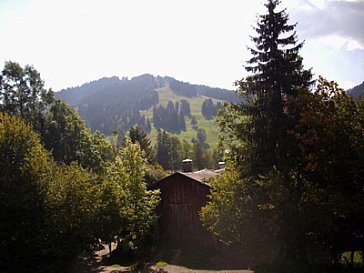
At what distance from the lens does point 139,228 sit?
84.4ft

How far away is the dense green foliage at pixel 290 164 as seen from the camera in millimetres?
14398

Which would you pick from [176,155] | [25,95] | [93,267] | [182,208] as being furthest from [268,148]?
[176,155]

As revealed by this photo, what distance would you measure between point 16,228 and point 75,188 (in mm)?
4073

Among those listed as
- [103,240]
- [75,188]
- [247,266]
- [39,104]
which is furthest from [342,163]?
[39,104]

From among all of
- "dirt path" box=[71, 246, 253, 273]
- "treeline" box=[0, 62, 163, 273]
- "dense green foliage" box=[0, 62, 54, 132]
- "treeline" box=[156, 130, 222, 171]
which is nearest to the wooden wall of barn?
"dirt path" box=[71, 246, 253, 273]

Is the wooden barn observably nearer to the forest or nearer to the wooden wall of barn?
the wooden wall of barn

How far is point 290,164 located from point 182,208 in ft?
55.8

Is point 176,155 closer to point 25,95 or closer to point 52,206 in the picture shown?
point 25,95

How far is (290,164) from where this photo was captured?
16.5m

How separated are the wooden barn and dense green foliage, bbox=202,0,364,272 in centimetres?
1041

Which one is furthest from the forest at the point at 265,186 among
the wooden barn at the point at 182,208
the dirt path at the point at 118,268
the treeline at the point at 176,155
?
the treeline at the point at 176,155

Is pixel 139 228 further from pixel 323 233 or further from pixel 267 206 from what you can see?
pixel 323 233

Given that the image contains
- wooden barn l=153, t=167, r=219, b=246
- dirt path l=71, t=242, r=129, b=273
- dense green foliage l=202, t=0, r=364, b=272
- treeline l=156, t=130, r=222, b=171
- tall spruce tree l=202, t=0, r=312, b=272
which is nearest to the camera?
dense green foliage l=202, t=0, r=364, b=272

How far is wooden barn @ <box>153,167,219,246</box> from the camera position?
30.4 meters
